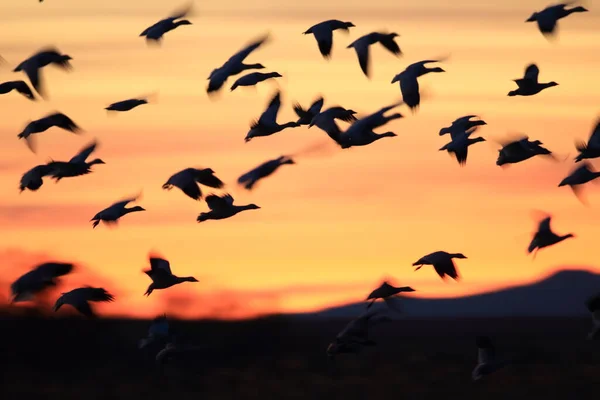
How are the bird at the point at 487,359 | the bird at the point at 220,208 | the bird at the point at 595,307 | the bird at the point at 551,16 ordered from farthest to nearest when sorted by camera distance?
the bird at the point at 487,359 < the bird at the point at 595,307 < the bird at the point at 220,208 < the bird at the point at 551,16

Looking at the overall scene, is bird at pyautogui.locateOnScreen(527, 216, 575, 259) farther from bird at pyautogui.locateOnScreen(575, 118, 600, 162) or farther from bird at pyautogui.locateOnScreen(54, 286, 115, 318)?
bird at pyautogui.locateOnScreen(54, 286, 115, 318)

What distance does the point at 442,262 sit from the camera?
73.7 ft

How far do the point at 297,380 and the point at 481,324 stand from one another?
58636mm

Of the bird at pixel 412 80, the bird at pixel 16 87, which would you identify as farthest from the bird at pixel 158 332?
the bird at pixel 412 80

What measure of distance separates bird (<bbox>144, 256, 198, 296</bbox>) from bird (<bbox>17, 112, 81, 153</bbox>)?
1.99 metres

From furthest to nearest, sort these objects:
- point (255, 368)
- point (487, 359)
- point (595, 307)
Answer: point (255, 368) → point (487, 359) → point (595, 307)

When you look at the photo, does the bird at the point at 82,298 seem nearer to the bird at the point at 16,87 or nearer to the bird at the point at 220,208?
the bird at the point at 220,208

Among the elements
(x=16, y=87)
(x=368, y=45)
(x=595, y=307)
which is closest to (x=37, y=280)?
(x=16, y=87)

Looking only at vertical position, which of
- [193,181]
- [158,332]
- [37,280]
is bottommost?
[158,332]

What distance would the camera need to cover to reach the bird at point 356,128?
69.5 feet

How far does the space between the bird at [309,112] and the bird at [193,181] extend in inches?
64.9

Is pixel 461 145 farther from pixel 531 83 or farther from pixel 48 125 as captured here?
pixel 48 125

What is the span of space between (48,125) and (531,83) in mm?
6364

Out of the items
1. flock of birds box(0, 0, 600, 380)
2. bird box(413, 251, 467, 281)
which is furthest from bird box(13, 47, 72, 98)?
bird box(413, 251, 467, 281)
